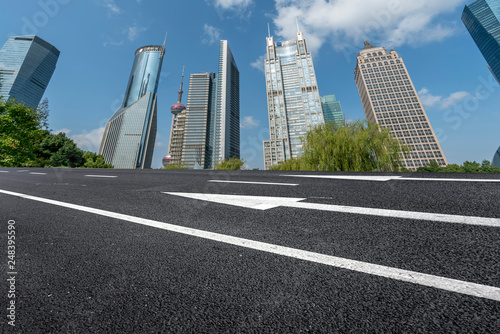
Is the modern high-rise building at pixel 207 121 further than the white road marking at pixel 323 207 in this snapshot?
Yes

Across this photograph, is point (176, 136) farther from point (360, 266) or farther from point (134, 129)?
point (360, 266)

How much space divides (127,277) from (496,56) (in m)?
157

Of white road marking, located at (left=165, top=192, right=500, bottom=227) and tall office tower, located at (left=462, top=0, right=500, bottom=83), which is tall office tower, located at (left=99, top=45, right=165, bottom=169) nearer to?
white road marking, located at (left=165, top=192, right=500, bottom=227)

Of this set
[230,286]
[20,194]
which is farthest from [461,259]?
[20,194]

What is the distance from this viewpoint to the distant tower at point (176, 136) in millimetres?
131000

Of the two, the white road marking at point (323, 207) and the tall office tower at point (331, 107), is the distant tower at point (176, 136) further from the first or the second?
the white road marking at point (323, 207)

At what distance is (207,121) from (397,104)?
10868 centimetres

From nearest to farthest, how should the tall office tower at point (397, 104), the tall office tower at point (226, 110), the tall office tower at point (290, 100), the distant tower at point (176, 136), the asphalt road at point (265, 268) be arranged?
the asphalt road at point (265, 268) < the tall office tower at point (397, 104) < the tall office tower at point (290, 100) < the tall office tower at point (226, 110) < the distant tower at point (176, 136)

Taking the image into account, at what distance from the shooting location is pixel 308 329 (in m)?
0.87

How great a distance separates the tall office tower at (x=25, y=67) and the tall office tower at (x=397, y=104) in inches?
6224

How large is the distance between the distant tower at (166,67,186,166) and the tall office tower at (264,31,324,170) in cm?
6004

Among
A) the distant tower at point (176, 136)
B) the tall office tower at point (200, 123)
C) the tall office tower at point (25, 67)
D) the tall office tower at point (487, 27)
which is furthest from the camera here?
the distant tower at point (176, 136)

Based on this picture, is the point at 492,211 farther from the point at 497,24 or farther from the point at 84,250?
the point at 497,24

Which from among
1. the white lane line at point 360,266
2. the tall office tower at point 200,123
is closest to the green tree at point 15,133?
the white lane line at point 360,266
